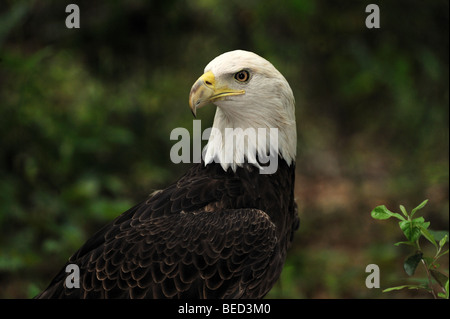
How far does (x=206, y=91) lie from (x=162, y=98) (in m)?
4.13

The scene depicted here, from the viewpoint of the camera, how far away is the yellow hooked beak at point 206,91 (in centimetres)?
343

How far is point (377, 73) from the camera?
275 inches

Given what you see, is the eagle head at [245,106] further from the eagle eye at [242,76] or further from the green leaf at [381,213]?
the green leaf at [381,213]

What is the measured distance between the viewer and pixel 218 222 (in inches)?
138

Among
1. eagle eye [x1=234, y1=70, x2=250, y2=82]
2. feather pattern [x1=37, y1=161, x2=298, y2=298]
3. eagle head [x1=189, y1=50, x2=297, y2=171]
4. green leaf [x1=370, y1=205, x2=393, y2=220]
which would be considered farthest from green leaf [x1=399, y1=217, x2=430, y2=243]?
eagle eye [x1=234, y1=70, x2=250, y2=82]

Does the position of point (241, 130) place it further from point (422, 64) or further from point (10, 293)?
point (422, 64)

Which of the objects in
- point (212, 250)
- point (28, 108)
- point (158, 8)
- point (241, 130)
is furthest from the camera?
point (158, 8)

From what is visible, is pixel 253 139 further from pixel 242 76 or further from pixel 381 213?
pixel 381 213

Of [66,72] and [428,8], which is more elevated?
[428,8]

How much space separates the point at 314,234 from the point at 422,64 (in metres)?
3.00

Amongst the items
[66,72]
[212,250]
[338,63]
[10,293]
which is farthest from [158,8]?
[212,250]

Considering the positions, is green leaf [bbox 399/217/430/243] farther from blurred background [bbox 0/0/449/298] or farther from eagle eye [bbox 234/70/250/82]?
blurred background [bbox 0/0/449/298]

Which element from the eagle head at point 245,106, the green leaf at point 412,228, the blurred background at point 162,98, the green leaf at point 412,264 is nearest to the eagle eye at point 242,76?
the eagle head at point 245,106

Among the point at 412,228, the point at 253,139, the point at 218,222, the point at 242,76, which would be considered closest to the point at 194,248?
the point at 218,222
